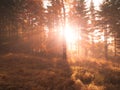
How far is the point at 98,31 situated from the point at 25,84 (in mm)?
32519

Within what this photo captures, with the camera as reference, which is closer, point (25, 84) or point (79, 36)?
point (25, 84)

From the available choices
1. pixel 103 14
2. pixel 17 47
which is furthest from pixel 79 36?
pixel 17 47

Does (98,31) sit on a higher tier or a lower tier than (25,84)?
higher

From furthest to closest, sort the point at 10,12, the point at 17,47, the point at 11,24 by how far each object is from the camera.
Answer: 1. the point at 11,24
2. the point at 10,12
3. the point at 17,47

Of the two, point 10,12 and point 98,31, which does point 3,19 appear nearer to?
point 10,12

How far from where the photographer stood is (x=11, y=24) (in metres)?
43.1

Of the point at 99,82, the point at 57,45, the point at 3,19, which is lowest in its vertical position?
the point at 99,82

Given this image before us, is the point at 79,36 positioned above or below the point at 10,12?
below

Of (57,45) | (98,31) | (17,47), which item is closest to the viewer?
(57,45)

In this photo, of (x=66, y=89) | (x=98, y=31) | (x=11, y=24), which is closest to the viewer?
(x=66, y=89)

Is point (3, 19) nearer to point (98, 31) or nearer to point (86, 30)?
point (86, 30)

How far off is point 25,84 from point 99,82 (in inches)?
190

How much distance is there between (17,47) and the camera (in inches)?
1282

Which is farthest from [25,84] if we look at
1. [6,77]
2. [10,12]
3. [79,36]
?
[79,36]
